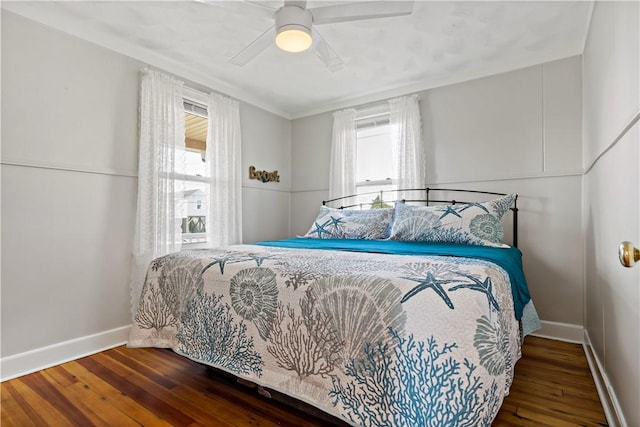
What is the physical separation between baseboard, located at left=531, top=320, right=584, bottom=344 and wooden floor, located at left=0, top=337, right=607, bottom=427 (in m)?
0.38

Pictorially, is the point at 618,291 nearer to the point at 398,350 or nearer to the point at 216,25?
the point at 398,350

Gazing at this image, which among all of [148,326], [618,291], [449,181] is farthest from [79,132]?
[618,291]

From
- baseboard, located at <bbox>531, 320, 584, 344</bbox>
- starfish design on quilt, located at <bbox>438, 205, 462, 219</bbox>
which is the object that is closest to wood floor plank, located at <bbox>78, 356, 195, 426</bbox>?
starfish design on quilt, located at <bbox>438, 205, 462, 219</bbox>

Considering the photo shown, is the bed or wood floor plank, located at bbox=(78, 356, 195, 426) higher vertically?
the bed

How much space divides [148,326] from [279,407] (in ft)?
2.98

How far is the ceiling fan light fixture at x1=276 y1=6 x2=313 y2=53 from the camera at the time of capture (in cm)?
176

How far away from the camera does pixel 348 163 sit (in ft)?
12.1

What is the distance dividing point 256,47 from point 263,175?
74.1 inches

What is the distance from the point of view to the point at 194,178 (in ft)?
10.1

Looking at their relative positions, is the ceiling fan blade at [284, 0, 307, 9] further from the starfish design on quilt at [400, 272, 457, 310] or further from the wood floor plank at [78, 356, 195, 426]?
the wood floor plank at [78, 356, 195, 426]

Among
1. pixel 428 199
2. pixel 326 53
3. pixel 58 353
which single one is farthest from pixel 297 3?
pixel 58 353

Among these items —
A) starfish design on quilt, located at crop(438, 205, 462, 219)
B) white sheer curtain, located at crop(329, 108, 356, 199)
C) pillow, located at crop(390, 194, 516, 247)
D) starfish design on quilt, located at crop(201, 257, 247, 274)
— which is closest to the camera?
starfish design on quilt, located at crop(201, 257, 247, 274)

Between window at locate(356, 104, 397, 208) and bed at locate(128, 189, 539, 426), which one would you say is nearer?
bed at locate(128, 189, 539, 426)

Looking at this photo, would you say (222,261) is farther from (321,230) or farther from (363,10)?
(363,10)
